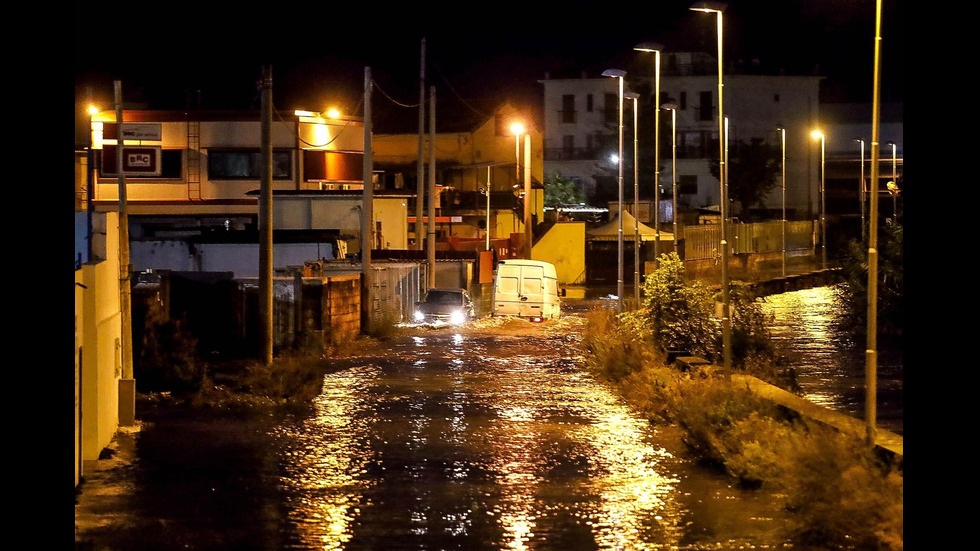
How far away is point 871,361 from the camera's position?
1363 centimetres

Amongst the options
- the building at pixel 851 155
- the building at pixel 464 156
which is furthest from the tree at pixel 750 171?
the building at pixel 464 156

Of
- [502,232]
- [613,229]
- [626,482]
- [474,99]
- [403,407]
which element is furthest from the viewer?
[474,99]

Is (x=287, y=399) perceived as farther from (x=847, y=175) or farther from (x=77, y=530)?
(x=847, y=175)

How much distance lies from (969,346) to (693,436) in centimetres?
565

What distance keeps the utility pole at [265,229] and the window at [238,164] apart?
103 ft

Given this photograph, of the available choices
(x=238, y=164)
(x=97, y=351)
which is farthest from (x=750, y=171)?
(x=97, y=351)

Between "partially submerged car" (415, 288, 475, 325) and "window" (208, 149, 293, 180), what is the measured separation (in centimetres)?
1941

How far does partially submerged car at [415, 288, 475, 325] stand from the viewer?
3859 centimetres

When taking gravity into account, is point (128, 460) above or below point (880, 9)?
below

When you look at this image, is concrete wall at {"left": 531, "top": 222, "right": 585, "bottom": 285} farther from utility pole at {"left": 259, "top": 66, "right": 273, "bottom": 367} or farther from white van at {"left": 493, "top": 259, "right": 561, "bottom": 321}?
utility pole at {"left": 259, "top": 66, "right": 273, "bottom": 367}

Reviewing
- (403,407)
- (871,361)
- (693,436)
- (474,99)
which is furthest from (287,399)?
(474,99)

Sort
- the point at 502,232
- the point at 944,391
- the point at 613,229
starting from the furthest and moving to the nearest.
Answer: the point at 502,232
the point at 613,229
the point at 944,391

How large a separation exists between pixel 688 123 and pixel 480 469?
260ft

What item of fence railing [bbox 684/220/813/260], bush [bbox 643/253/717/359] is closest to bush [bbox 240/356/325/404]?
bush [bbox 643/253/717/359]
